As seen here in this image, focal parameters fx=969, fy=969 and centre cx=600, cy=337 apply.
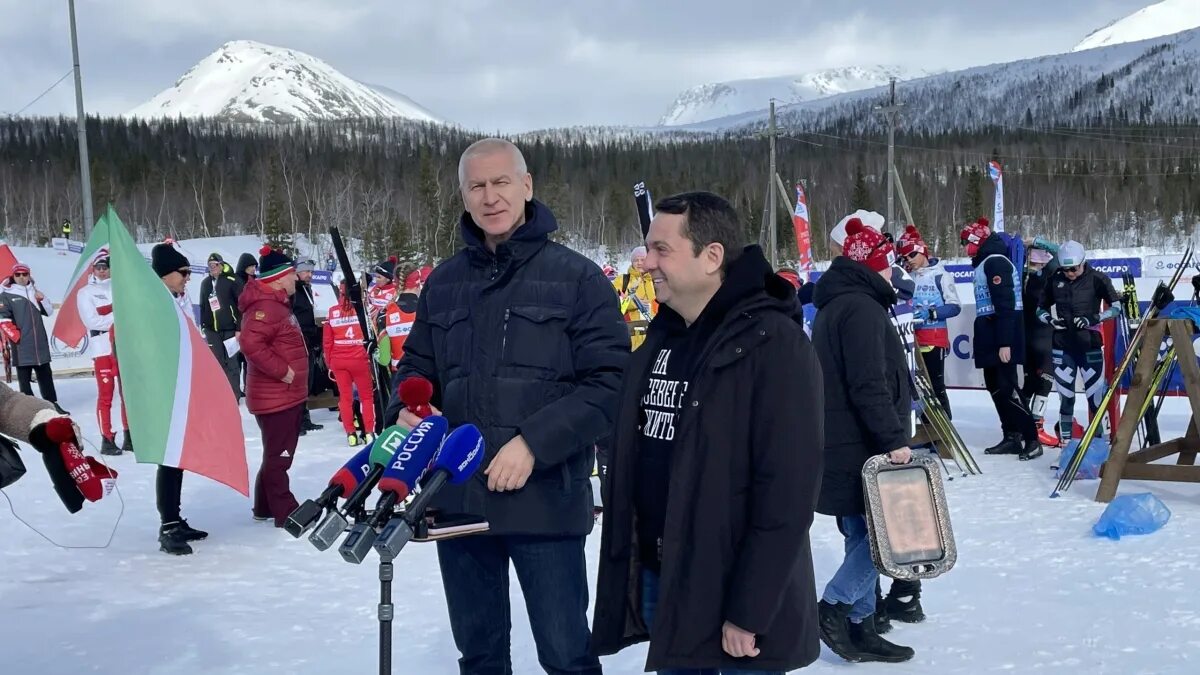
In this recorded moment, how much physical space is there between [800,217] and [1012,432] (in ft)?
48.1

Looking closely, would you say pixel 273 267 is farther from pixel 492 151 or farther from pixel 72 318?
pixel 492 151

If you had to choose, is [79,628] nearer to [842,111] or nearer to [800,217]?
[800,217]

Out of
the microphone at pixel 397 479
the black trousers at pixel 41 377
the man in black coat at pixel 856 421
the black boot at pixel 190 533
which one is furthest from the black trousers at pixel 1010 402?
the black trousers at pixel 41 377

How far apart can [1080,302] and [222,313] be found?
8.73m

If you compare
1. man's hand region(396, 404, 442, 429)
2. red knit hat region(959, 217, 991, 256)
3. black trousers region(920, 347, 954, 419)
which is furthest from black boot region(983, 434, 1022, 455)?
man's hand region(396, 404, 442, 429)

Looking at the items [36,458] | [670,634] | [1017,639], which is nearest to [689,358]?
[670,634]

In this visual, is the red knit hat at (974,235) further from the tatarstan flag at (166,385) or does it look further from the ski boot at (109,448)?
the ski boot at (109,448)

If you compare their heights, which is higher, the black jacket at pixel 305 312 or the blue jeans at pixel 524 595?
the black jacket at pixel 305 312

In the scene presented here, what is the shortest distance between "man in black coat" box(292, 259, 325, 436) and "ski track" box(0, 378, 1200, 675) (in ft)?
12.8

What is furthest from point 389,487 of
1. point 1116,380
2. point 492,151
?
point 1116,380

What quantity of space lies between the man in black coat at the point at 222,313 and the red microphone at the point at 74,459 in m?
8.65

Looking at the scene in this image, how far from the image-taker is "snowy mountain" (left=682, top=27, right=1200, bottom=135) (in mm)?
140875

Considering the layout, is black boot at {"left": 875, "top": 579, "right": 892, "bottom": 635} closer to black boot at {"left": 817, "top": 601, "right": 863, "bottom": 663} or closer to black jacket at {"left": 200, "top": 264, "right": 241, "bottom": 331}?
black boot at {"left": 817, "top": 601, "right": 863, "bottom": 663}

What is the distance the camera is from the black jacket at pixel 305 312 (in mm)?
11225
